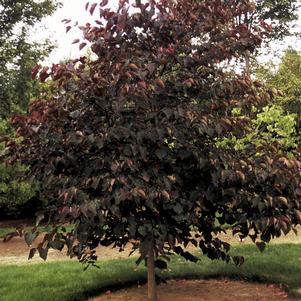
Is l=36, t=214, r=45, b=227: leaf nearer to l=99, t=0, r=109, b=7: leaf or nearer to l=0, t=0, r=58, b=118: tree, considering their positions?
l=99, t=0, r=109, b=7: leaf

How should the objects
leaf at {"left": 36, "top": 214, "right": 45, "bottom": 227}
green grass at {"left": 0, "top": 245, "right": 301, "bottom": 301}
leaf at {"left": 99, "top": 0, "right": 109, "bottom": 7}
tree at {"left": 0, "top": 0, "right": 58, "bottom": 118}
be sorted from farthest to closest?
tree at {"left": 0, "top": 0, "right": 58, "bottom": 118}
green grass at {"left": 0, "top": 245, "right": 301, "bottom": 301}
leaf at {"left": 99, "top": 0, "right": 109, "bottom": 7}
leaf at {"left": 36, "top": 214, "right": 45, "bottom": 227}

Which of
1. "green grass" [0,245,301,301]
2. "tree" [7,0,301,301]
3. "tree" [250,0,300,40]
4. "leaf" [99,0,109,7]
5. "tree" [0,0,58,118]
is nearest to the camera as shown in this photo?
"tree" [7,0,301,301]

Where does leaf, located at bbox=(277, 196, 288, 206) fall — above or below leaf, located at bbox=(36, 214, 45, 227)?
above

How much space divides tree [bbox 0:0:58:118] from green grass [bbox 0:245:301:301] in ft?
33.9

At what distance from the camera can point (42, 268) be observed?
27.4ft

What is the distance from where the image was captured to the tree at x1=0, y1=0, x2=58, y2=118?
17.8 meters

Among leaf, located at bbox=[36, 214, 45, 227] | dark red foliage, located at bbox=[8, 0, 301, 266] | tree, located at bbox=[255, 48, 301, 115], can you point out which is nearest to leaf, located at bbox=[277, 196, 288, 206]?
dark red foliage, located at bbox=[8, 0, 301, 266]

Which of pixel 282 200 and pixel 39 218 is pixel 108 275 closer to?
pixel 39 218

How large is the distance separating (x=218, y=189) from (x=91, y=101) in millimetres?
1544

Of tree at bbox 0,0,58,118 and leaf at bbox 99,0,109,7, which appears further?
tree at bbox 0,0,58,118

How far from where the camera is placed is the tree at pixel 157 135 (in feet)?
14.3

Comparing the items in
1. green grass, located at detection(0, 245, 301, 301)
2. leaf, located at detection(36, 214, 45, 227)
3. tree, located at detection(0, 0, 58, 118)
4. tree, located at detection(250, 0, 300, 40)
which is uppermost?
tree, located at detection(250, 0, 300, 40)

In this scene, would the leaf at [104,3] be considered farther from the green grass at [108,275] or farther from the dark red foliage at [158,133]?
the green grass at [108,275]

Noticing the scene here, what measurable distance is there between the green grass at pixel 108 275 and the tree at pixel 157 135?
6.95 feet
